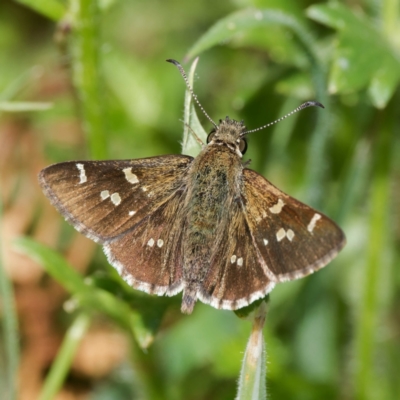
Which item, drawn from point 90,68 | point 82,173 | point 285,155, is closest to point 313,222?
point 82,173

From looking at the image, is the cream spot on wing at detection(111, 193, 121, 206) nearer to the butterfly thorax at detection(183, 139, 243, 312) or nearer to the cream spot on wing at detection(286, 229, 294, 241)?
the butterfly thorax at detection(183, 139, 243, 312)

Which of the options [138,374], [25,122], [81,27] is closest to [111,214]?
[81,27]

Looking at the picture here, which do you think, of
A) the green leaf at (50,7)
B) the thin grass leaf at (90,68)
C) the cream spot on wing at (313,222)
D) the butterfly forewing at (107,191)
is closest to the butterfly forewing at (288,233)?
the cream spot on wing at (313,222)

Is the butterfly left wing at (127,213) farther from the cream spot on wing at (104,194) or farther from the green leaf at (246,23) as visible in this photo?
the green leaf at (246,23)

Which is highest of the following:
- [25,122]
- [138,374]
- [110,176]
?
[25,122]

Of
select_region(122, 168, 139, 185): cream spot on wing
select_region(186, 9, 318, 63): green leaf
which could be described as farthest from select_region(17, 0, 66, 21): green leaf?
select_region(122, 168, 139, 185): cream spot on wing

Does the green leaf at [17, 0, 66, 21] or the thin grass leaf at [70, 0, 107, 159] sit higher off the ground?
the green leaf at [17, 0, 66, 21]

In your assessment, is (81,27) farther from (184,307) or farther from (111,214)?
(184,307)
